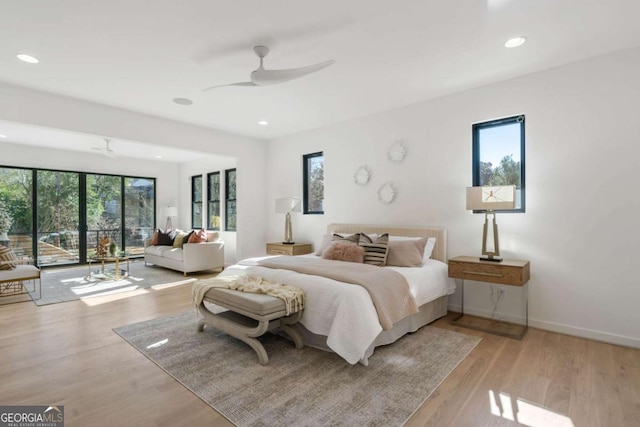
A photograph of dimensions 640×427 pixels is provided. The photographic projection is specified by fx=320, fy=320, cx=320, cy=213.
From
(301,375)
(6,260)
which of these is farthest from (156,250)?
(301,375)

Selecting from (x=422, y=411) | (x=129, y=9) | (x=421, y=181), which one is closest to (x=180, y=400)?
(x=422, y=411)

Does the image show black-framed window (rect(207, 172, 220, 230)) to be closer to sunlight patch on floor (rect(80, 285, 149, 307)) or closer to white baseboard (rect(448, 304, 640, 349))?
sunlight patch on floor (rect(80, 285, 149, 307))

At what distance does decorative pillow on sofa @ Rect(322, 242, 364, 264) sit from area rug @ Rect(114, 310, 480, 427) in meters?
1.01

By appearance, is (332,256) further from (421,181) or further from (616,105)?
(616,105)

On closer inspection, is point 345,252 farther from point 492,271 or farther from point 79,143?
point 79,143

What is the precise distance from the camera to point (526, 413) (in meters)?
1.96

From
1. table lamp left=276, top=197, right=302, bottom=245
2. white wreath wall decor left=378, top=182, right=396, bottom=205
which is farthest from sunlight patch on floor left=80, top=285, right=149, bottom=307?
white wreath wall decor left=378, top=182, right=396, bottom=205

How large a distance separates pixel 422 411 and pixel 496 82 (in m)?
3.49

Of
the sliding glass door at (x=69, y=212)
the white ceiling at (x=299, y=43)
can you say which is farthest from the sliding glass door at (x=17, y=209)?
the white ceiling at (x=299, y=43)

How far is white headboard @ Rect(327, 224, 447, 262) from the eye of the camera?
13.1 feet

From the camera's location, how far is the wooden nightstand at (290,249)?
5395mm

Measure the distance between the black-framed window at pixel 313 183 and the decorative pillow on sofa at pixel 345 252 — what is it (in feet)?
5.82

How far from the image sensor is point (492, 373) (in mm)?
2441

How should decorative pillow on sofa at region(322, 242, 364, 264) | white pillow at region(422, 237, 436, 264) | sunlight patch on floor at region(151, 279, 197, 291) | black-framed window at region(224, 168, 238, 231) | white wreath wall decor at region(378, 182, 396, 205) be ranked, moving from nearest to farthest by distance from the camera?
1. decorative pillow on sofa at region(322, 242, 364, 264)
2. white pillow at region(422, 237, 436, 264)
3. white wreath wall decor at region(378, 182, 396, 205)
4. sunlight patch on floor at region(151, 279, 197, 291)
5. black-framed window at region(224, 168, 238, 231)
